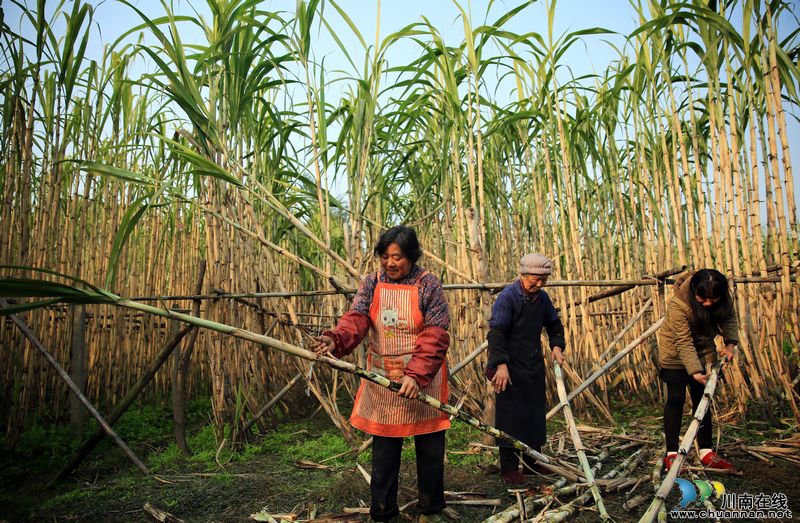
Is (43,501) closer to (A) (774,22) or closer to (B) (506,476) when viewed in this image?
(B) (506,476)

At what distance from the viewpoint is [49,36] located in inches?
119

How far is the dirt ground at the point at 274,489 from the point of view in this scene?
2.27 m

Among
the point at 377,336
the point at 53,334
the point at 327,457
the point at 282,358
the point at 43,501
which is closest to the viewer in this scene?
the point at 377,336

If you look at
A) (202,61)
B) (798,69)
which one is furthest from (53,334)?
(798,69)

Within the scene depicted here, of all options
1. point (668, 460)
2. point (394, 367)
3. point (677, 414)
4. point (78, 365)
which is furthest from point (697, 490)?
point (78, 365)

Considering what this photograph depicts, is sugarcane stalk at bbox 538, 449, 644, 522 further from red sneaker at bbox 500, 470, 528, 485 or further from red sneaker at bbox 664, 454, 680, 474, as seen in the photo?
red sneaker at bbox 500, 470, 528, 485

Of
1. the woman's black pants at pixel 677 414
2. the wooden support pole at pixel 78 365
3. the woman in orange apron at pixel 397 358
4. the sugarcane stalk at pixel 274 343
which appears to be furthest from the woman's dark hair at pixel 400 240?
the wooden support pole at pixel 78 365

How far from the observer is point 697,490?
7.20ft

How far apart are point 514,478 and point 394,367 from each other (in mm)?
932

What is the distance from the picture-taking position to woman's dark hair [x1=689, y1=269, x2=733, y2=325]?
8.03 ft

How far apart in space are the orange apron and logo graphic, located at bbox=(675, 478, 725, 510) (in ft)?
3.25

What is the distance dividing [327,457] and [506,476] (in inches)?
41.8

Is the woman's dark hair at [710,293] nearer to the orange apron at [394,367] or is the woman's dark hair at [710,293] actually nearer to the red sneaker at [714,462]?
the red sneaker at [714,462]

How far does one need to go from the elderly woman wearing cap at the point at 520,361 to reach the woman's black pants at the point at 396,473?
575 mm
